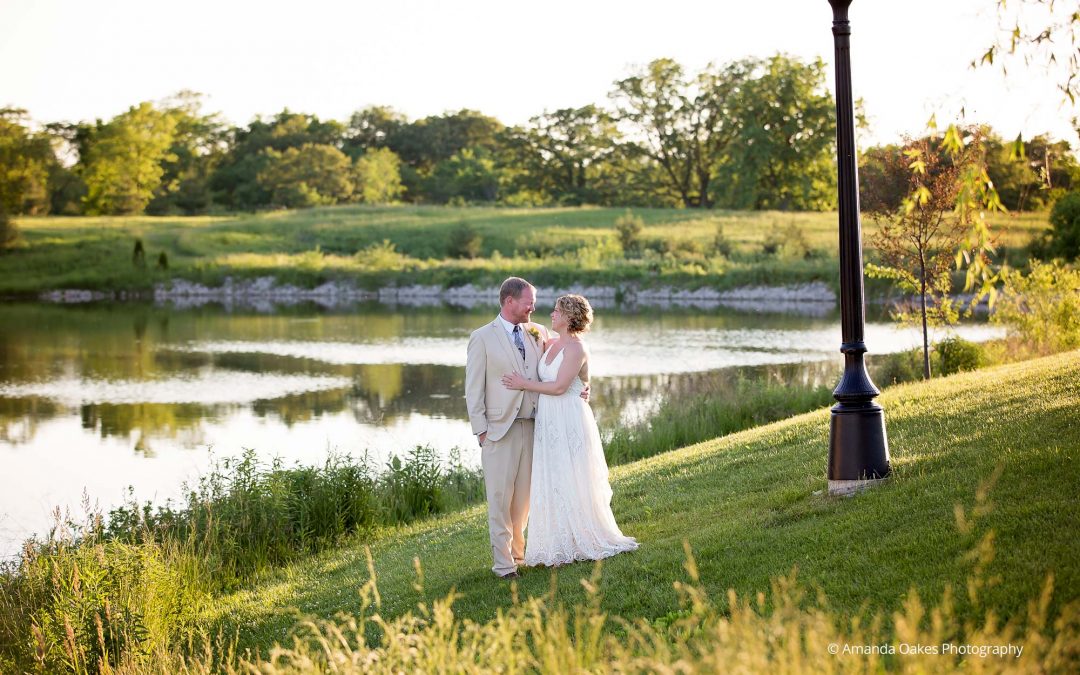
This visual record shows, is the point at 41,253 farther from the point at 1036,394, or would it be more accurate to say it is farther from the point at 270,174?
the point at 1036,394

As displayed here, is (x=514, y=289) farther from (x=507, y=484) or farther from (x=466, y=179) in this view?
(x=466, y=179)

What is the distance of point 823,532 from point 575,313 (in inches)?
94.2

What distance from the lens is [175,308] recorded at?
184ft

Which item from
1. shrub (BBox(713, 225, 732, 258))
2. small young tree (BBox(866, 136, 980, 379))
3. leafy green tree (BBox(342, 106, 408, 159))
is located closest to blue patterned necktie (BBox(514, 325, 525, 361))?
small young tree (BBox(866, 136, 980, 379))

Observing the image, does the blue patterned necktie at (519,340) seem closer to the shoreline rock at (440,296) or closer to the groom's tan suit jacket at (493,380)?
the groom's tan suit jacket at (493,380)

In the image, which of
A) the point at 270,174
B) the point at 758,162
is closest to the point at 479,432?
the point at 758,162

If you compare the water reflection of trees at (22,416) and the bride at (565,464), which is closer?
the bride at (565,464)

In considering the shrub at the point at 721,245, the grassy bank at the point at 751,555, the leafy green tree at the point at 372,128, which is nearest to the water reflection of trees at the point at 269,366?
the grassy bank at the point at 751,555

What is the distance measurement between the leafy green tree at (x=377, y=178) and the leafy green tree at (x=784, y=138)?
32.7 meters

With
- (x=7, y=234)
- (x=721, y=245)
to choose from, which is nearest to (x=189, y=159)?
(x=7, y=234)

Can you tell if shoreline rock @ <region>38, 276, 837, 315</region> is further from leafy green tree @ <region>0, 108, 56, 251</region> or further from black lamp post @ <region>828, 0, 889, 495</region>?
black lamp post @ <region>828, 0, 889, 495</region>

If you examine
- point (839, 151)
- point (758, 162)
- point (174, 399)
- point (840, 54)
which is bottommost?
point (174, 399)

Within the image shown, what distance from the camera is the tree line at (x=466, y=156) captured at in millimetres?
85625

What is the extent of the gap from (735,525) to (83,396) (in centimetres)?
2095
